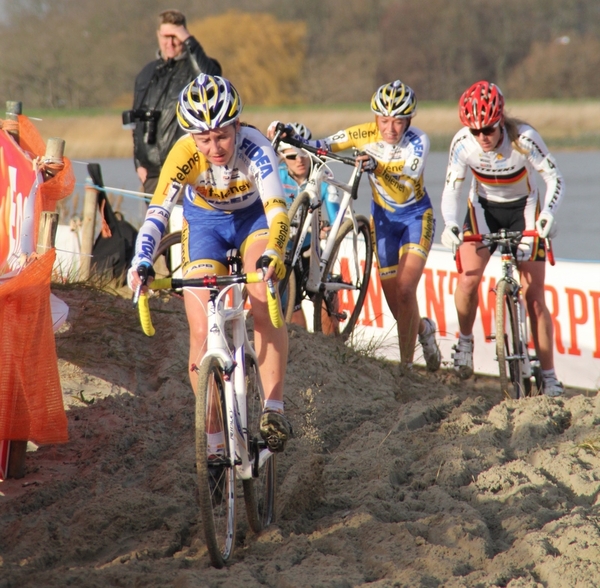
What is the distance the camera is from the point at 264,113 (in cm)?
3672

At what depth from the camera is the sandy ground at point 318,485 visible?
13.6 feet

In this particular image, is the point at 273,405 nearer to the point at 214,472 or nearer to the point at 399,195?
the point at 214,472

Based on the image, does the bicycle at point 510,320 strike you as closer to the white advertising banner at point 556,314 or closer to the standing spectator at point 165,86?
the white advertising banner at point 556,314

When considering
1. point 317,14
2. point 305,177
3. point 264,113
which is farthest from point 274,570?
point 317,14

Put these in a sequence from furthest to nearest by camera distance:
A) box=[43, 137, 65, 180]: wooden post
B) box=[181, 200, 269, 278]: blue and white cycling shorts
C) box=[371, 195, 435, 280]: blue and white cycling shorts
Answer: box=[371, 195, 435, 280]: blue and white cycling shorts
box=[43, 137, 65, 180]: wooden post
box=[181, 200, 269, 278]: blue and white cycling shorts

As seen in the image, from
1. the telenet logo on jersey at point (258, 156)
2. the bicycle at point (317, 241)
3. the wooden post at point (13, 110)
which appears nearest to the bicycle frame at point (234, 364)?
the telenet logo on jersey at point (258, 156)

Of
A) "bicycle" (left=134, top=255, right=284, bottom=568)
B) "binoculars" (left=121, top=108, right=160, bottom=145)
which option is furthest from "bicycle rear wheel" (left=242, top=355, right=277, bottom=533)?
"binoculars" (left=121, top=108, right=160, bottom=145)

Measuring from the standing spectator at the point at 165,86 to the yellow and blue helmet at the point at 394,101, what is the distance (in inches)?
74.8

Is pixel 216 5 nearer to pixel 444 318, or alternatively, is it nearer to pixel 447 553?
pixel 444 318

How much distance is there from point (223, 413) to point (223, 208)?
1.32m

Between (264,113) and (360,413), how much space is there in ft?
102

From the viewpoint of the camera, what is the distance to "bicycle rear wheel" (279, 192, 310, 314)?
7.37m

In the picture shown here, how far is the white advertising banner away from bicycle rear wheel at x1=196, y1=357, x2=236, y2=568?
4284mm

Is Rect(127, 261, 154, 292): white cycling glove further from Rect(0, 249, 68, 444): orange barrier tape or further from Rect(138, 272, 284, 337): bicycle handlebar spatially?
Rect(0, 249, 68, 444): orange barrier tape
